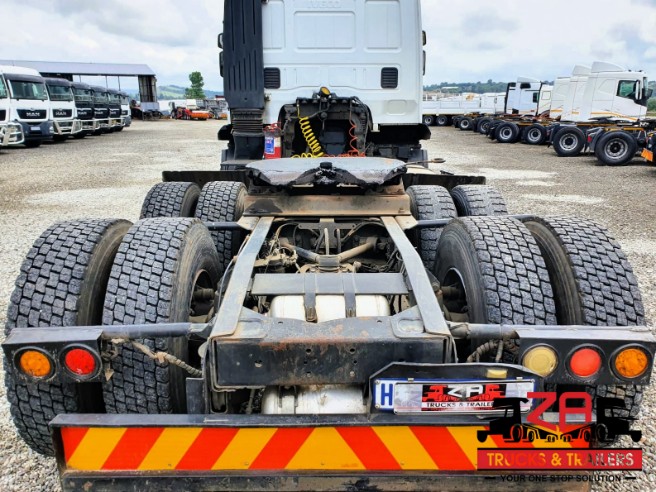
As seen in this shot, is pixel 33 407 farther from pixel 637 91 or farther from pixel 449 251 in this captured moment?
pixel 637 91

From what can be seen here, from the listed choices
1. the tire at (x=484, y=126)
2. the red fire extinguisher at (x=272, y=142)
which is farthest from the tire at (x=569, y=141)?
the red fire extinguisher at (x=272, y=142)

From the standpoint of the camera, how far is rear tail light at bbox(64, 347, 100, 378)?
185cm

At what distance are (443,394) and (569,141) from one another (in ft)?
59.6

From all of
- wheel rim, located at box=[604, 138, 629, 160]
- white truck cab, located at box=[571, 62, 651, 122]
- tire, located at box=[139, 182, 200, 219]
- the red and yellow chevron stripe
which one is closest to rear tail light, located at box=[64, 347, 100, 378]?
the red and yellow chevron stripe

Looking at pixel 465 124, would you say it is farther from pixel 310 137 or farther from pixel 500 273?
pixel 500 273

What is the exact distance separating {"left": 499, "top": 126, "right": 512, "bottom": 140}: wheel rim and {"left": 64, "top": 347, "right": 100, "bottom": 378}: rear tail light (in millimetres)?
23296

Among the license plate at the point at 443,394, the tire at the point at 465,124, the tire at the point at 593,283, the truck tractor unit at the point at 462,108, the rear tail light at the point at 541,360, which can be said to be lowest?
the license plate at the point at 443,394

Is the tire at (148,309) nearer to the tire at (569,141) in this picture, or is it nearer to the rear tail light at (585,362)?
the rear tail light at (585,362)

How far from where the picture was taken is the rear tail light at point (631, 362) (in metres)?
1.82

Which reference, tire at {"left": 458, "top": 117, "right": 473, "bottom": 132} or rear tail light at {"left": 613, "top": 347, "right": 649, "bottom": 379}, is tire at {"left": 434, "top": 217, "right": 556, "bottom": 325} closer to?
rear tail light at {"left": 613, "top": 347, "right": 649, "bottom": 379}

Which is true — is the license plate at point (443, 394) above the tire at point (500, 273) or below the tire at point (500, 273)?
below

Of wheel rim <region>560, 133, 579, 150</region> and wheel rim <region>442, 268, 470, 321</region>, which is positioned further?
wheel rim <region>560, 133, 579, 150</region>

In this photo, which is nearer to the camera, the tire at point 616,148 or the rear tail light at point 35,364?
the rear tail light at point 35,364

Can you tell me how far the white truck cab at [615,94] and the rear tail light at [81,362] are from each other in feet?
67.2
